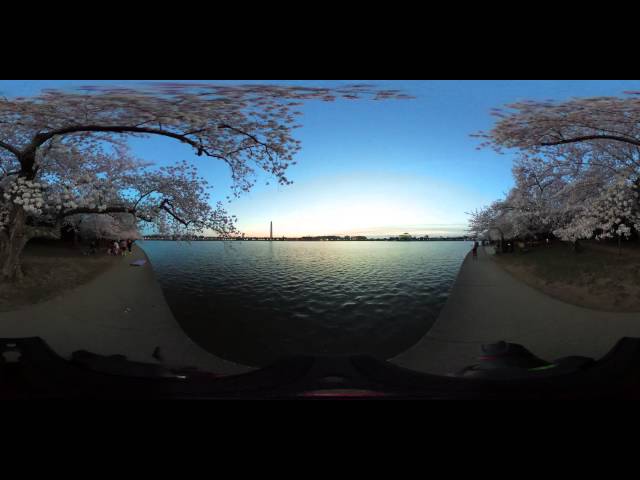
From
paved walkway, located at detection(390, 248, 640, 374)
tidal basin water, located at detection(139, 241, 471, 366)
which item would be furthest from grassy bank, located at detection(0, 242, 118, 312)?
paved walkway, located at detection(390, 248, 640, 374)

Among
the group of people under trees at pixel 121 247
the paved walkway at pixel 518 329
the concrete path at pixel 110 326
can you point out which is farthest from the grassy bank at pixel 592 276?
the group of people under trees at pixel 121 247

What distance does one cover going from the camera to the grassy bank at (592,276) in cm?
148

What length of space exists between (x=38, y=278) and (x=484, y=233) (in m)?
3.24

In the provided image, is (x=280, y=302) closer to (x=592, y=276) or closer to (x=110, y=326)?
(x=110, y=326)

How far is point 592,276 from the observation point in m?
1.53

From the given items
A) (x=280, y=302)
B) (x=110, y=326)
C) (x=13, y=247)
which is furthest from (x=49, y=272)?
(x=280, y=302)

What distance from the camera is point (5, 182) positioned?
1.47 metres

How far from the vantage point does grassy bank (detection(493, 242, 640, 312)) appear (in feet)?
4.87

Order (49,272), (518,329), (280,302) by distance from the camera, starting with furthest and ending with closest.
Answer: (280,302)
(49,272)
(518,329)

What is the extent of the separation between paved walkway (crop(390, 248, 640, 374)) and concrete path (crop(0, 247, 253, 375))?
113 cm

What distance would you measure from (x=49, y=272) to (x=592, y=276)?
3.58 m

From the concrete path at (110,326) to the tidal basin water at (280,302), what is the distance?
3.2 inches

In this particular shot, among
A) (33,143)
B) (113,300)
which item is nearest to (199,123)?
(33,143)
